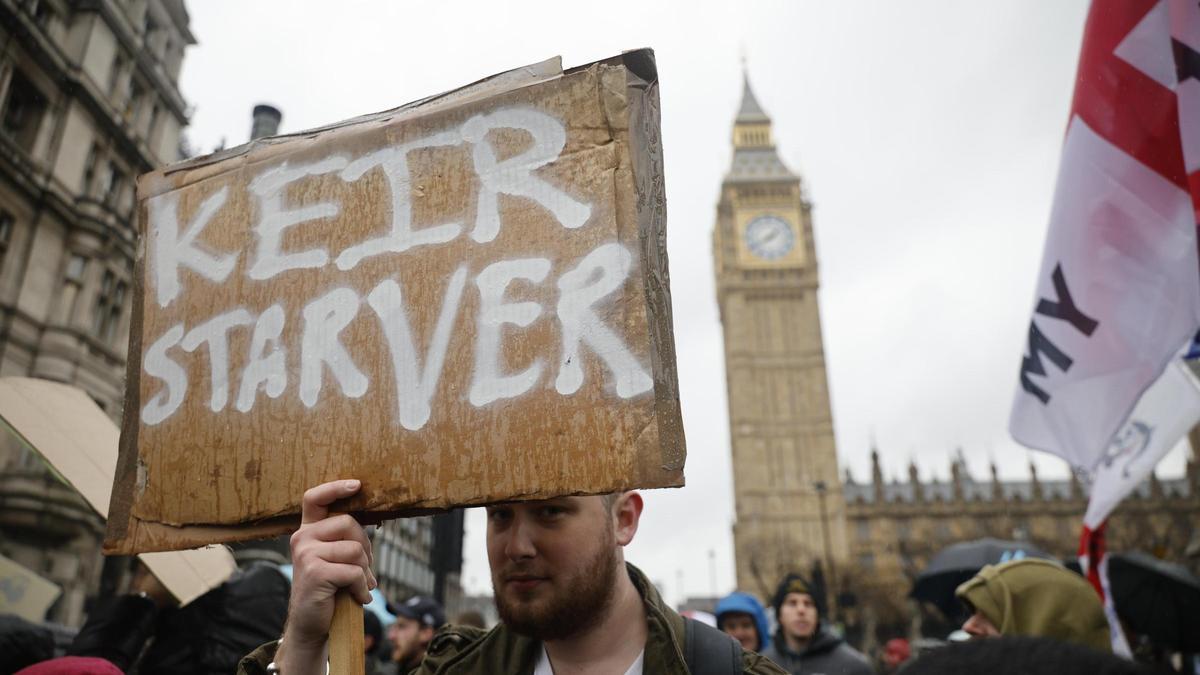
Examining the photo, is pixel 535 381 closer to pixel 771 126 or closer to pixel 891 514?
pixel 891 514

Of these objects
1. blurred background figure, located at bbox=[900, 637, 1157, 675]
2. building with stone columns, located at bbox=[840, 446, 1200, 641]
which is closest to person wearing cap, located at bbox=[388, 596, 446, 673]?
blurred background figure, located at bbox=[900, 637, 1157, 675]

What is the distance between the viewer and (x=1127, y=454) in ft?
13.0

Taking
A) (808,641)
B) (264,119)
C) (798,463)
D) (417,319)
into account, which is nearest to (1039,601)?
(808,641)

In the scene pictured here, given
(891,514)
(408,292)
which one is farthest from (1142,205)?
(891,514)

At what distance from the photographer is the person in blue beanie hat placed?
14.5ft

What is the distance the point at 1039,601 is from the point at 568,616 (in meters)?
2.01

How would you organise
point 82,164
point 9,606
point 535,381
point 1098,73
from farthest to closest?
point 82,164
point 9,606
point 1098,73
point 535,381

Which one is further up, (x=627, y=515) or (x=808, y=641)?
(x=627, y=515)

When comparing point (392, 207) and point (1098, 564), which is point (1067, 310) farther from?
point (392, 207)

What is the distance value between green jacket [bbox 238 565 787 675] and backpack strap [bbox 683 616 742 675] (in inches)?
0.7

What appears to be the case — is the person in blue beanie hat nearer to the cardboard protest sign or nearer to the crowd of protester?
the crowd of protester

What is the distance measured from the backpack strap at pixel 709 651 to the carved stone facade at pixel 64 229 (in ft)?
39.7

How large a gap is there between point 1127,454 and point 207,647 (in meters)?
4.37

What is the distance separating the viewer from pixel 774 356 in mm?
66938
